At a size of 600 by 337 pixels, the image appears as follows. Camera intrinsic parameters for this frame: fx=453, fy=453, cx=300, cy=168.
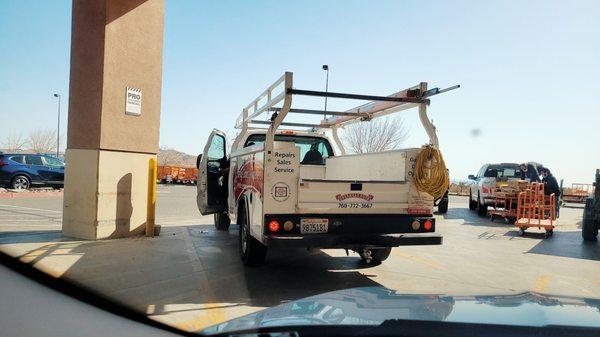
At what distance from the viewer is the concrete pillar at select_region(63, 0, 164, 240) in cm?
742

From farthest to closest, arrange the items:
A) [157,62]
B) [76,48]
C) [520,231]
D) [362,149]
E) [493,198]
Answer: [362,149] → [493,198] → [520,231] → [157,62] → [76,48]

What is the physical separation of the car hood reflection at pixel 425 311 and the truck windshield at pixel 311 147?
5.97m

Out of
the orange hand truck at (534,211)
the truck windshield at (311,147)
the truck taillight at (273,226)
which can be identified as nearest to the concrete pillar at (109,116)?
the truck windshield at (311,147)

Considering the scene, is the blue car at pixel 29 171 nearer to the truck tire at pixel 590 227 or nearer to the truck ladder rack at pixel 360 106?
the truck ladder rack at pixel 360 106

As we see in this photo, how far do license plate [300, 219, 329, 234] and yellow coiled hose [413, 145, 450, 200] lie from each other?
Result: 1.31 m

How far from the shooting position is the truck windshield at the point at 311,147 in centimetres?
852

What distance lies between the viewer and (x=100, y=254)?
21.2ft

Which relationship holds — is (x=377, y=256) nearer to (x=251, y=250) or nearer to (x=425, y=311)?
(x=251, y=250)

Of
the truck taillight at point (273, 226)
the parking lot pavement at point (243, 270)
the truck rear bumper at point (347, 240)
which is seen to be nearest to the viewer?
the parking lot pavement at point (243, 270)

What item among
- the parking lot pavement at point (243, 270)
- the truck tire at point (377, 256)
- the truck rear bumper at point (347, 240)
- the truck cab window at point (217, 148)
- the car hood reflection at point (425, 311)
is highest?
the truck cab window at point (217, 148)

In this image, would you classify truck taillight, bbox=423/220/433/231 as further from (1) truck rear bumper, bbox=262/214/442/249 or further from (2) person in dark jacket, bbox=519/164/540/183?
(2) person in dark jacket, bbox=519/164/540/183

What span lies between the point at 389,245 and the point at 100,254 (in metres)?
4.06

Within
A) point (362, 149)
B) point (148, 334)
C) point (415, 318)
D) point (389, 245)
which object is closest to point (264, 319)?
point (415, 318)

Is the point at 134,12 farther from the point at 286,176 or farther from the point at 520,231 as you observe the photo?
the point at 520,231
